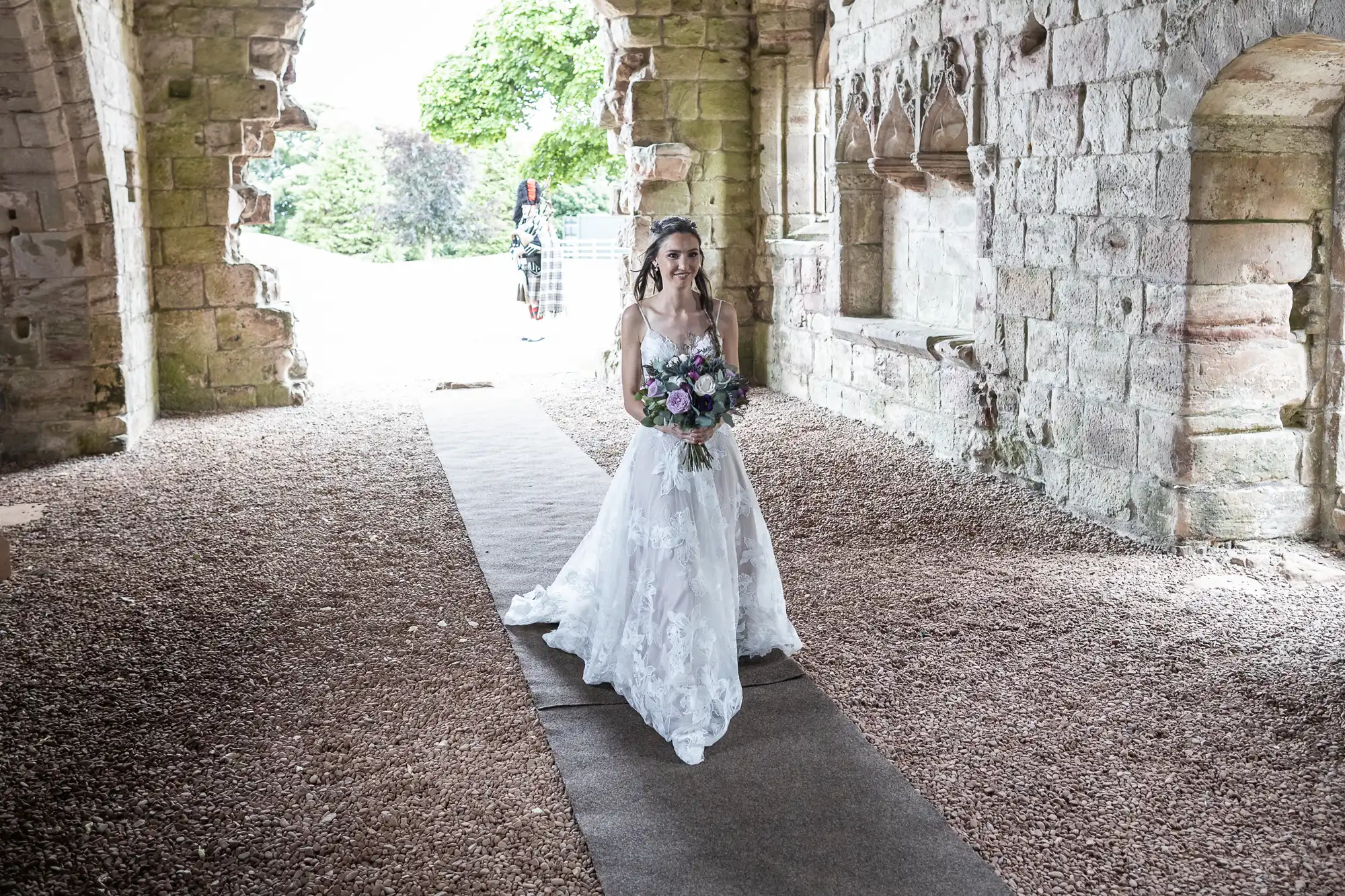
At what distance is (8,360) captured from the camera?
8.28 meters

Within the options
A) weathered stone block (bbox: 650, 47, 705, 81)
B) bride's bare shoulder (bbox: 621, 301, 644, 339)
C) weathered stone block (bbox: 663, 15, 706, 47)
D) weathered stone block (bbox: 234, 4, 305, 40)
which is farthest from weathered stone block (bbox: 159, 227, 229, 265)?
bride's bare shoulder (bbox: 621, 301, 644, 339)

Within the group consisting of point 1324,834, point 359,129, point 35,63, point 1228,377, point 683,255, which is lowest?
point 1324,834

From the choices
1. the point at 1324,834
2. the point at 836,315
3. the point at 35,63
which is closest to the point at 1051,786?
the point at 1324,834

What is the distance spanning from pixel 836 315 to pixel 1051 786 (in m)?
6.20

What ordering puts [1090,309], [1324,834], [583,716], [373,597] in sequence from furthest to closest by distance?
[1090,309]
[373,597]
[583,716]
[1324,834]

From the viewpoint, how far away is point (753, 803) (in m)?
3.37

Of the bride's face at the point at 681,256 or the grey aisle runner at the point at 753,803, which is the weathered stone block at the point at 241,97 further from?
the bride's face at the point at 681,256

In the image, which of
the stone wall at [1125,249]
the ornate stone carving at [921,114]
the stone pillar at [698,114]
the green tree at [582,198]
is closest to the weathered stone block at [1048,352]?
the stone wall at [1125,249]

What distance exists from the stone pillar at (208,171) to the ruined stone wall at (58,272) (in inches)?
59.1

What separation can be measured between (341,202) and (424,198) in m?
1.90

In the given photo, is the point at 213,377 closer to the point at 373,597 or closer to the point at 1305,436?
the point at 373,597

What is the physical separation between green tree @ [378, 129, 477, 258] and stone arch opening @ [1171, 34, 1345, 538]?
25372 mm

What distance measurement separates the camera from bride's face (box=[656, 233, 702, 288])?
4062 millimetres

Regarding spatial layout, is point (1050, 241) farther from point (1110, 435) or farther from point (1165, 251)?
point (1110, 435)
